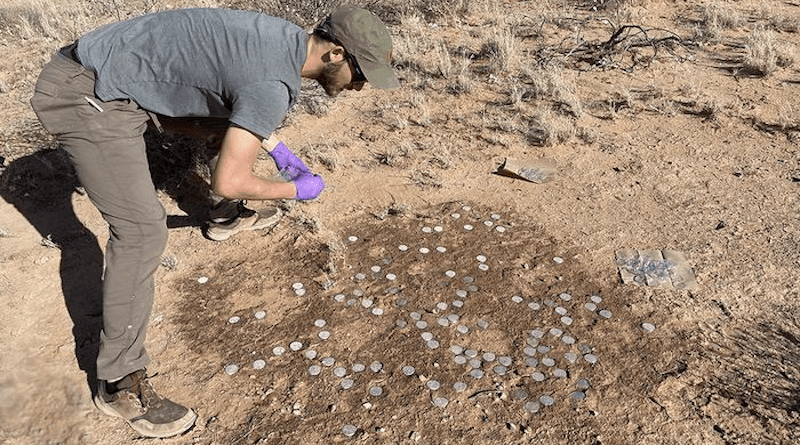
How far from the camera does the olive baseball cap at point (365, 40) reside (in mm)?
2785

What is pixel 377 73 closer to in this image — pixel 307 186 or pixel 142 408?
pixel 307 186

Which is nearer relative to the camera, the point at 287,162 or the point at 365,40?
the point at 365,40

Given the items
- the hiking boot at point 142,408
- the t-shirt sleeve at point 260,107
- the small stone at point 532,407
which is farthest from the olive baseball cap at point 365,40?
the hiking boot at point 142,408

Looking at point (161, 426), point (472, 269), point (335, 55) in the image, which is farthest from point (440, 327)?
point (335, 55)

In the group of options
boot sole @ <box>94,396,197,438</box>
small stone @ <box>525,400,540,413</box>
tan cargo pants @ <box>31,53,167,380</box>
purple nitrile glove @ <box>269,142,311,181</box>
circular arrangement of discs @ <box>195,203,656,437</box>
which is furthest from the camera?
purple nitrile glove @ <box>269,142,311,181</box>

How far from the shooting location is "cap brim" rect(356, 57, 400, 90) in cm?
287

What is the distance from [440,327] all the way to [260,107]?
1652mm

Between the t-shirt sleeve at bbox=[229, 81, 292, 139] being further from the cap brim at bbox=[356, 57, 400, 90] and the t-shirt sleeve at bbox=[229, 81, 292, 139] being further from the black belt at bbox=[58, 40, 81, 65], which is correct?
the black belt at bbox=[58, 40, 81, 65]

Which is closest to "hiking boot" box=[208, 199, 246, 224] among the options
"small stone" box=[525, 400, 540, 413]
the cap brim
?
the cap brim

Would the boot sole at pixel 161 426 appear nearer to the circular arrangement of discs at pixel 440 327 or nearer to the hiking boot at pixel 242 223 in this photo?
the circular arrangement of discs at pixel 440 327

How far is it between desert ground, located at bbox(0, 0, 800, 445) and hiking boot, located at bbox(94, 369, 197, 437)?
0.07 metres

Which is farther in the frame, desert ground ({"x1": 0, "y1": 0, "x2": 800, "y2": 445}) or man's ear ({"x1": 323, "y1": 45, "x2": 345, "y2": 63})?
desert ground ({"x1": 0, "y1": 0, "x2": 800, "y2": 445})

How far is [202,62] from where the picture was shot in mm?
2805

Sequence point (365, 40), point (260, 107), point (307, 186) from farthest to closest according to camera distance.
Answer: point (307, 186)
point (365, 40)
point (260, 107)
